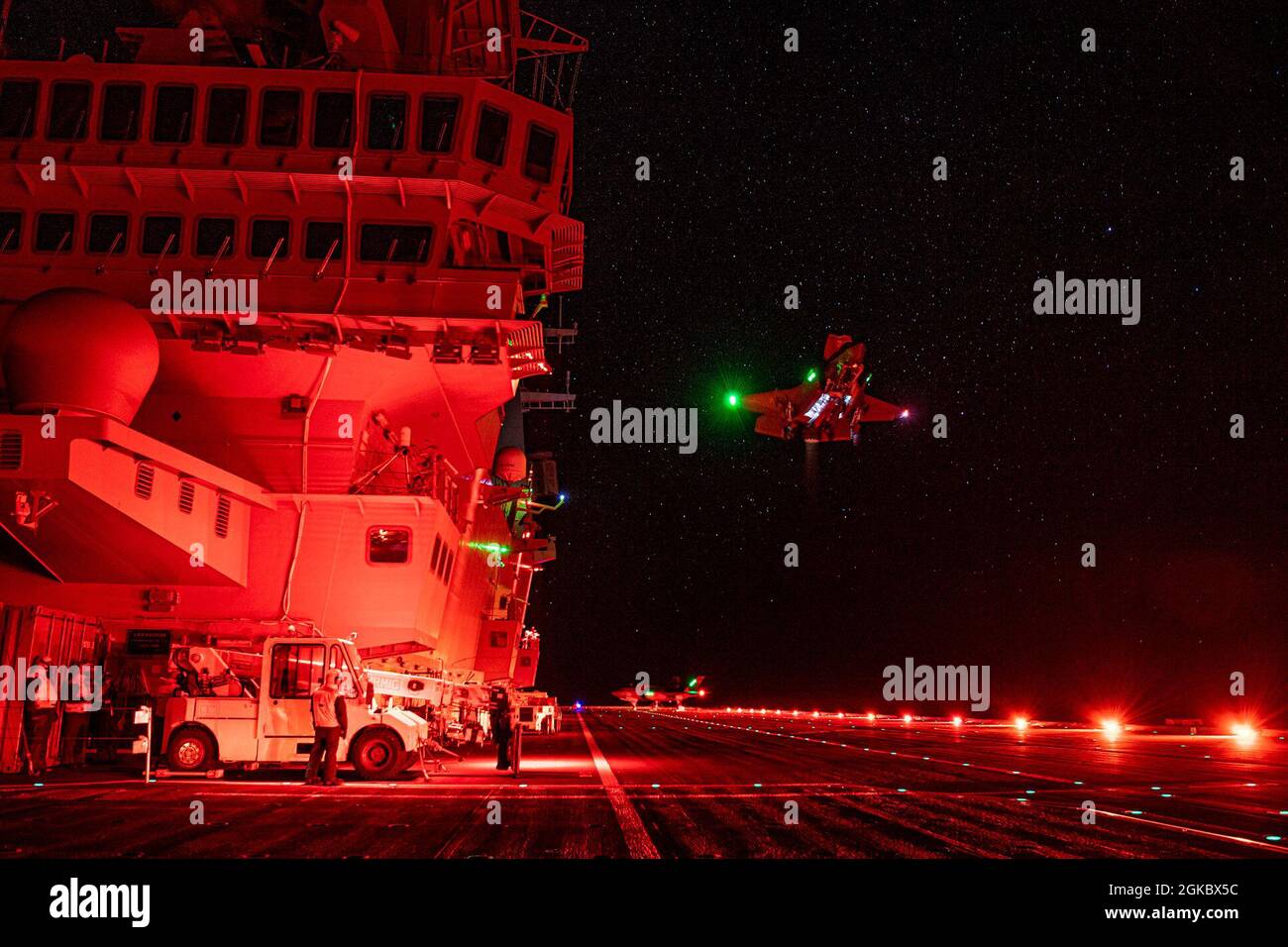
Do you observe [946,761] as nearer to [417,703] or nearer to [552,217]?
[417,703]

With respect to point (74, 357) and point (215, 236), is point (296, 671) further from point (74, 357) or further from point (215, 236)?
point (215, 236)

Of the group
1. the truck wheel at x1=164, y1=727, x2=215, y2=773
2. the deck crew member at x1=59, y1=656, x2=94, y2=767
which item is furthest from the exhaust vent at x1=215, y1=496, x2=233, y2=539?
the truck wheel at x1=164, y1=727, x2=215, y2=773

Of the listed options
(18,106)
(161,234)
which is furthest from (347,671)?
(18,106)

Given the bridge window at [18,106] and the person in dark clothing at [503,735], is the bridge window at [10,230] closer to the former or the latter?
the bridge window at [18,106]

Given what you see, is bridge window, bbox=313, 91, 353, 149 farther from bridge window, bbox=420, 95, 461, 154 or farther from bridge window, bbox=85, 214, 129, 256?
bridge window, bbox=85, 214, 129, 256

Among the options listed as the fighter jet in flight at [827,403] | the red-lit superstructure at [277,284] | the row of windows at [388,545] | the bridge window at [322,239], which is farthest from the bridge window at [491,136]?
the fighter jet in flight at [827,403]

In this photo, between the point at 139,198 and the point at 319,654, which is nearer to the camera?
the point at 319,654
